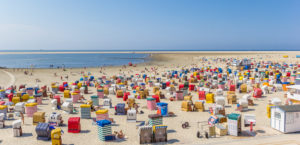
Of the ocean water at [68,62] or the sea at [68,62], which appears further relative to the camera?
the ocean water at [68,62]

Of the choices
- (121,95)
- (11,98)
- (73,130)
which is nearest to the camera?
(73,130)

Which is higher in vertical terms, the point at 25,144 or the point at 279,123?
the point at 279,123

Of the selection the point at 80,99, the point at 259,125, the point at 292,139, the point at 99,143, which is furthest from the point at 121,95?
the point at 292,139

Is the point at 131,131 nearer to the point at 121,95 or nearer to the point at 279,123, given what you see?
the point at 279,123

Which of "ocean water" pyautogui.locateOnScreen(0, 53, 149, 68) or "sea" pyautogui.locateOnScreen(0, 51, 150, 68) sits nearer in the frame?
"sea" pyautogui.locateOnScreen(0, 51, 150, 68)

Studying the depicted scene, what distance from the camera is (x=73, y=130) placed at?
1478 centimetres

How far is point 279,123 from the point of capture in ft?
45.6

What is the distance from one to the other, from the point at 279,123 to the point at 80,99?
1936 cm

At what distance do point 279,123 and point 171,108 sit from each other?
30.4ft

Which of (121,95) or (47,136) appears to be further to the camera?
(121,95)

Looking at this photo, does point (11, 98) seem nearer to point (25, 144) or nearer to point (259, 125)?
point (25, 144)

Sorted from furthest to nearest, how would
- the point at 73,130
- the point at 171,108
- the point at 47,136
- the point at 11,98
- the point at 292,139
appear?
the point at 11,98 < the point at 171,108 < the point at 73,130 < the point at 47,136 < the point at 292,139

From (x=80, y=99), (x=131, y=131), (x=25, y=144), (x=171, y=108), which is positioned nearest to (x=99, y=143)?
(x=131, y=131)

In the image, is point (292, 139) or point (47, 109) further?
point (47, 109)
